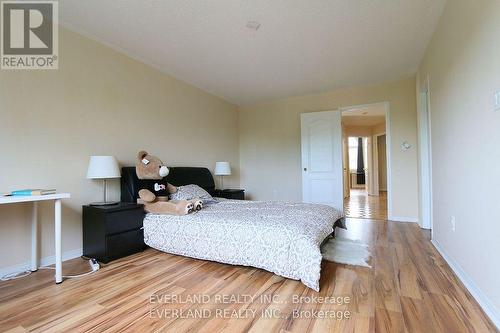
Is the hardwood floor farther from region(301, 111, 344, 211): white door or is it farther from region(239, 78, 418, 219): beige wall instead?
region(301, 111, 344, 211): white door

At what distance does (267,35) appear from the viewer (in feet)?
9.16

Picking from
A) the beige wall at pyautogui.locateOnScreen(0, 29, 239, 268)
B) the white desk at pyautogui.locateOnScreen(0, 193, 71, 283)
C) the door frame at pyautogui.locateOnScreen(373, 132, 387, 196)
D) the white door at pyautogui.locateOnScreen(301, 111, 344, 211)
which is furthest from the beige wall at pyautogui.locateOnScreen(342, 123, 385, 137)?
the white desk at pyautogui.locateOnScreen(0, 193, 71, 283)

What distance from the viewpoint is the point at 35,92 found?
2396mm

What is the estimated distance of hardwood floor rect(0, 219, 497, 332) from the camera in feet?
4.72

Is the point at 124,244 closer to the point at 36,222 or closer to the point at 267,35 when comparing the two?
the point at 36,222

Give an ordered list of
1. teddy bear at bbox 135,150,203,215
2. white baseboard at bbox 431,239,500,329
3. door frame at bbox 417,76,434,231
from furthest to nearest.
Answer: door frame at bbox 417,76,434,231 → teddy bear at bbox 135,150,203,215 → white baseboard at bbox 431,239,500,329

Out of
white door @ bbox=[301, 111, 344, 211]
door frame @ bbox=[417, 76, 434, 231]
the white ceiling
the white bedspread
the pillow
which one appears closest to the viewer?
the white bedspread

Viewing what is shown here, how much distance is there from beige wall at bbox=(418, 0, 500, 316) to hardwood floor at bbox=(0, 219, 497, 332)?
26cm

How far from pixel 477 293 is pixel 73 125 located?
3.88m

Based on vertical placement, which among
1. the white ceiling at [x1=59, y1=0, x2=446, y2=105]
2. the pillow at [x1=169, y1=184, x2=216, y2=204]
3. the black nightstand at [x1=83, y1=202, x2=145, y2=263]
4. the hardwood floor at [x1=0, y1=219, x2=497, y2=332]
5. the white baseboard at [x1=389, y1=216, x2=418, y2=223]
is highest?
the white ceiling at [x1=59, y1=0, x2=446, y2=105]

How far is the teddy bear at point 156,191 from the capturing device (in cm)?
266

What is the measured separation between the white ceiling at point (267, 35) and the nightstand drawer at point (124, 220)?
2.01 meters

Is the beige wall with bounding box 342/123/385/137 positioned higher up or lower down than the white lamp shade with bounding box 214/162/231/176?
higher up

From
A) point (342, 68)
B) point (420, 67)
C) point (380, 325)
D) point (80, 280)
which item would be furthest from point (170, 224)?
point (420, 67)
